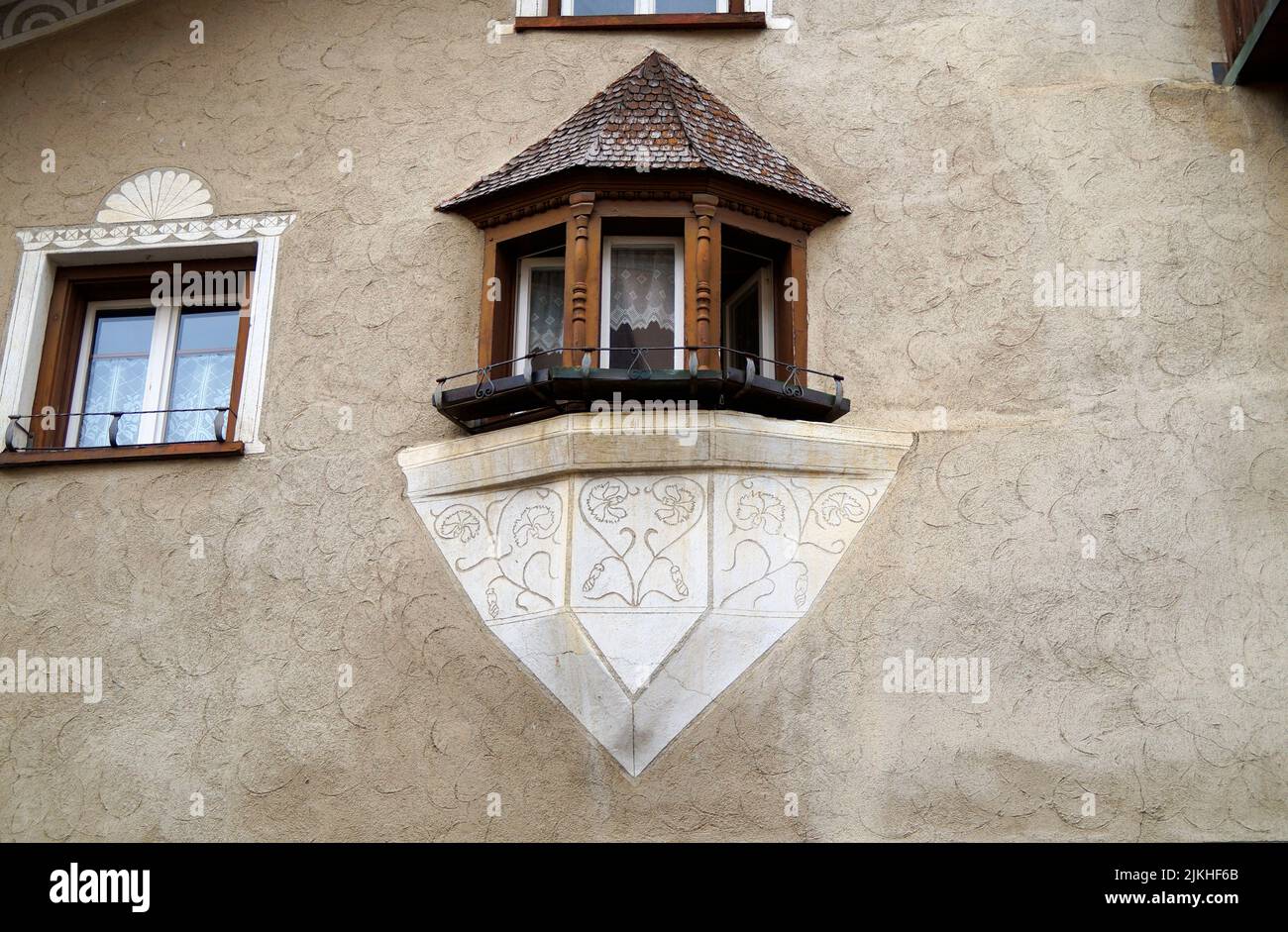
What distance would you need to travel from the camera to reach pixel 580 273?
738cm

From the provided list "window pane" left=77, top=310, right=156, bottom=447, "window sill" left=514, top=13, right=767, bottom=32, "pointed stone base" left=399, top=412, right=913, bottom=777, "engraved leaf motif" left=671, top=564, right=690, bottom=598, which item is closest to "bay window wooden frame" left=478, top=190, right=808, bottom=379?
"pointed stone base" left=399, top=412, right=913, bottom=777

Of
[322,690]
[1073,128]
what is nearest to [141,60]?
[322,690]

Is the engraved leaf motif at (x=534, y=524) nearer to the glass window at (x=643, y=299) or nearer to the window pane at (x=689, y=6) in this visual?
the glass window at (x=643, y=299)

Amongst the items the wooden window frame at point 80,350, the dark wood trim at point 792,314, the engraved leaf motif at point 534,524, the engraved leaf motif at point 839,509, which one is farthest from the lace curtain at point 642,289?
the wooden window frame at point 80,350

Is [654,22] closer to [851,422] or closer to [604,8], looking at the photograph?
A: [604,8]

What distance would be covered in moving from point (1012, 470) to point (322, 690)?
3.46 metres

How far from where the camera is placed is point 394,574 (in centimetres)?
740

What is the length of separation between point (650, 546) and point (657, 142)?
6.89 ft

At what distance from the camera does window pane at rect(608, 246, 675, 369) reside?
7.47 metres

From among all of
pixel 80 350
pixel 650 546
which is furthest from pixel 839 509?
pixel 80 350

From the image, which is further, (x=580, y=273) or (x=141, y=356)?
(x=141, y=356)

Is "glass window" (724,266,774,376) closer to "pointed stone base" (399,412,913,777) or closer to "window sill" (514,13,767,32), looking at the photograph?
"pointed stone base" (399,412,913,777)

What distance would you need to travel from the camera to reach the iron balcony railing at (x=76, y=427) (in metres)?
7.89

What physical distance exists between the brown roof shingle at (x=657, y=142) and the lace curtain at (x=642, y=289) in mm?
471
